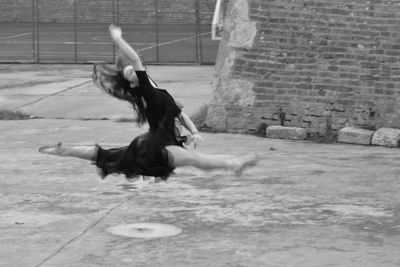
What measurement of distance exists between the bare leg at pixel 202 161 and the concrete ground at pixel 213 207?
684mm

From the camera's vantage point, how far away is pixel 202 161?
284 inches

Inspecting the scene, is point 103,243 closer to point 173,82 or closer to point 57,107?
point 57,107

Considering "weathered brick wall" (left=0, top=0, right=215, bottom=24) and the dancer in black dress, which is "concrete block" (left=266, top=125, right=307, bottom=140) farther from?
"weathered brick wall" (left=0, top=0, right=215, bottom=24)

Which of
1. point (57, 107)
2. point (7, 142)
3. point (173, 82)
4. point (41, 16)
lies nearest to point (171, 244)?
point (7, 142)

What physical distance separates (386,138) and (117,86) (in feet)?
20.8

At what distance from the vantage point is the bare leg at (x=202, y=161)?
7148mm

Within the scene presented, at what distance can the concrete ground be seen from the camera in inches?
285

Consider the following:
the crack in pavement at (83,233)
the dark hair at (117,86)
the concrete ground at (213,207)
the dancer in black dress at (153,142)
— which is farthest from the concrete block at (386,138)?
the dark hair at (117,86)

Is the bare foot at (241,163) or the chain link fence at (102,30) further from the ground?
the chain link fence at (102,30)

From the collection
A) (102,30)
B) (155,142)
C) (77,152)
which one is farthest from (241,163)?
(102,30)

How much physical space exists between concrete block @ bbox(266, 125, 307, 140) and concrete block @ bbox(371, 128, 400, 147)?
108 centimetres

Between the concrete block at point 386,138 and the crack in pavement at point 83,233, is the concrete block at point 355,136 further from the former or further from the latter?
the crack in pavement at point 83,233

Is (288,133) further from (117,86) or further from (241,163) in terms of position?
(117,86)

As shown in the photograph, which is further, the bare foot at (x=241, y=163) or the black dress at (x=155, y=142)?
the bare foot at (x=241, y=163)
